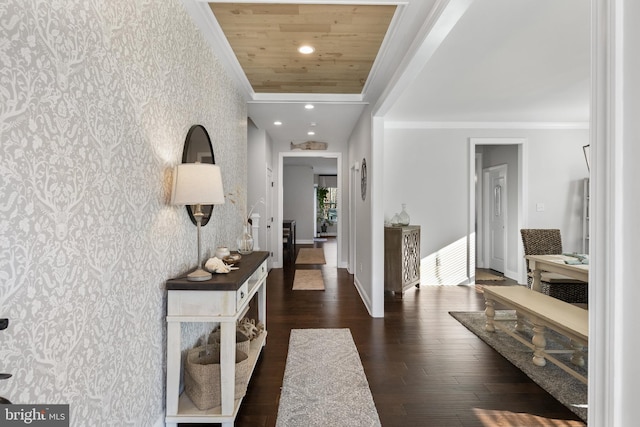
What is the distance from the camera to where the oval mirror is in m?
2.22

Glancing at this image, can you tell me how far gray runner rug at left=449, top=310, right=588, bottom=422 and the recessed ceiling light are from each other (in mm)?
2942

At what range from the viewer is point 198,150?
7.86ft

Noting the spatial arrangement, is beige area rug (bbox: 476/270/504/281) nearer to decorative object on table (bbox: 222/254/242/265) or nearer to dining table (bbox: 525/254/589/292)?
dining table (bbox: 525/254/589/292)

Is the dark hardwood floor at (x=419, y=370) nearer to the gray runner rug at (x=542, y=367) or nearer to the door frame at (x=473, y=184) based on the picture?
the gray runner rug at (x=542, y=367)

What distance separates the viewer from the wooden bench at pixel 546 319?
2311mm

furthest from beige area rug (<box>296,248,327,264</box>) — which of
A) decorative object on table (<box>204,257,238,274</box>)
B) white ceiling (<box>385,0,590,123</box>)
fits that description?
decorative object on table (<box>204,257,238,274</box>)

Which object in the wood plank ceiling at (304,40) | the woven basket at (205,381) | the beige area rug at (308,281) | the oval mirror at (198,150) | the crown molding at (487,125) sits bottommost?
the beige area rug at (308,281)

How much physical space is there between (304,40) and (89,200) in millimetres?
2162

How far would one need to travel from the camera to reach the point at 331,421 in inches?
79.1

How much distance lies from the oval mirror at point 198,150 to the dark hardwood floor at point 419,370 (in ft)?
4.02

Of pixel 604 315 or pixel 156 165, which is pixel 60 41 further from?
pixel 604 315

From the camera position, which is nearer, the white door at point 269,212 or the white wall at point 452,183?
the white wall at point 452,183

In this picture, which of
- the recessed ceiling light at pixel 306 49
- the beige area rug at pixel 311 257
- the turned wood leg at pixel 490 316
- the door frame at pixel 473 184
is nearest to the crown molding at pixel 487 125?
the door frame at pixel 473 184

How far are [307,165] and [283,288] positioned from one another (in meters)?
6.64
